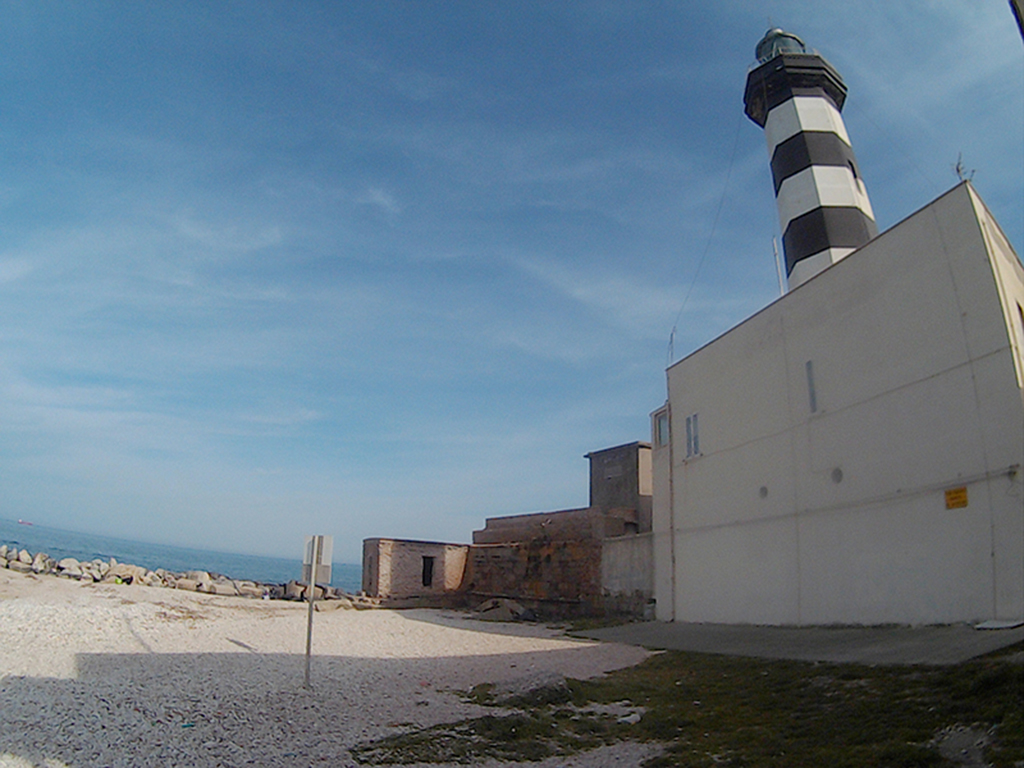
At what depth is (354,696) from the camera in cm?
962

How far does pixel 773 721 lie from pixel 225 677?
8.10m

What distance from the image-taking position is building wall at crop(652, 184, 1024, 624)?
9695 millimetres

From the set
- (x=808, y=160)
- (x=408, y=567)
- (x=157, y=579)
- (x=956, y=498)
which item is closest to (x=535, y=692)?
(x=956, y=498)

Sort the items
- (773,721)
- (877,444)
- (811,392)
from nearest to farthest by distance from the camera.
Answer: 1. (773,721)
2. (877,444)
3. (811,392)

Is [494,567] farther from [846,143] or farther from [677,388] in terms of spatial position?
[846,143]

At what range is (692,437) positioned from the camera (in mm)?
18188

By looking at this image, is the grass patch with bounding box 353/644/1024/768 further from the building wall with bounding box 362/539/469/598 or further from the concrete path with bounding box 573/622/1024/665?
the building wall with bounding box 362/539/469/598

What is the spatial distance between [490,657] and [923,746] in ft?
32.4

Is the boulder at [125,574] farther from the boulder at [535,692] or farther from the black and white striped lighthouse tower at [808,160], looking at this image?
the black and white striped lighthouse tower at [808,160]

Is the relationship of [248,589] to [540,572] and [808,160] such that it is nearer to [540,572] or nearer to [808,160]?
[540,572]

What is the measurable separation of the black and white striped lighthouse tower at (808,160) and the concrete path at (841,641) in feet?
36.1

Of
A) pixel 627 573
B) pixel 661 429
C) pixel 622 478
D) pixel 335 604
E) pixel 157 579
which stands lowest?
pixel 335 604

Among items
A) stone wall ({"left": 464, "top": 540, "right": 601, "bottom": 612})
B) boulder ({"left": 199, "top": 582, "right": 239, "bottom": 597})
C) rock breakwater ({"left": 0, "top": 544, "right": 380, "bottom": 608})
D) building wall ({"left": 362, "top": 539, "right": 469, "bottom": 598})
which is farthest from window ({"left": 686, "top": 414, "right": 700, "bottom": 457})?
boulder ({"left": 199, "top": 582, "right": 239, "bottom": 597})

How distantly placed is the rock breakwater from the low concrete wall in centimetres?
983
